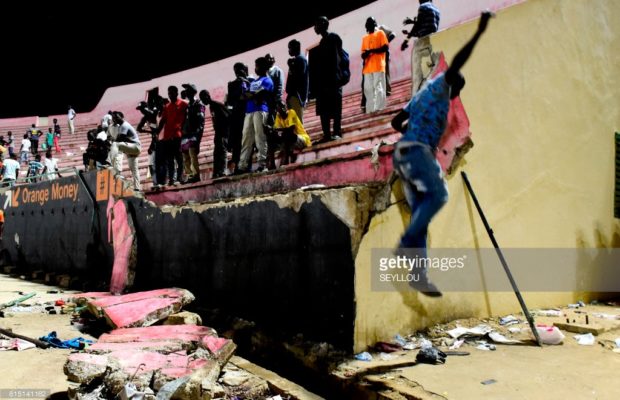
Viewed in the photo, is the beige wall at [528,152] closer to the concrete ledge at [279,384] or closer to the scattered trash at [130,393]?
the concrete ledge at [279,384]

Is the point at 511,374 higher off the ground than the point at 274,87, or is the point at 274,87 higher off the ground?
the point at 274,87

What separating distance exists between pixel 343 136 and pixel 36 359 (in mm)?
4223

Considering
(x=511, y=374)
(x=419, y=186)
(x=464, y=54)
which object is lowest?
(x=511, y=374)

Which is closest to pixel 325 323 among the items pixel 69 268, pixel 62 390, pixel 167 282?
pixel 62 390

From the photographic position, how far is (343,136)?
20.8ft

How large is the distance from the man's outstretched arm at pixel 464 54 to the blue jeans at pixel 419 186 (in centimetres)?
74

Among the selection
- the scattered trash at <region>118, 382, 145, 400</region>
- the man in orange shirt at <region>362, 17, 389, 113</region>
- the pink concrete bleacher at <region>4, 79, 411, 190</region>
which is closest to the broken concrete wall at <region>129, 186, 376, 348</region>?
the pink concrete bleacher at <region>4, 79, 411, 190</region>

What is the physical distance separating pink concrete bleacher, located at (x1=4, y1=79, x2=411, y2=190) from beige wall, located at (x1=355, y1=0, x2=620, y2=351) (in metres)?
0.92

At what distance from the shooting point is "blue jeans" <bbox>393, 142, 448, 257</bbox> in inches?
145

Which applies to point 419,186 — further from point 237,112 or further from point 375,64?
point 375,64

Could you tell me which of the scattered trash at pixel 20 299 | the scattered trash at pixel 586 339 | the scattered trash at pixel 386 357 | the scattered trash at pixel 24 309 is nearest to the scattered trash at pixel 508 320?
the scattered trash at pixel 586 339

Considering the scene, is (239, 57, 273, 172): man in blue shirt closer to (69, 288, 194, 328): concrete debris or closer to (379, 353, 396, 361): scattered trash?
(69, 288, 194, 328): concrete debris

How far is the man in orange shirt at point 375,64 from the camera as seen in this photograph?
22.9 ft

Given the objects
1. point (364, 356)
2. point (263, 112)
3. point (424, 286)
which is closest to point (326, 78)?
point (263, 112)
